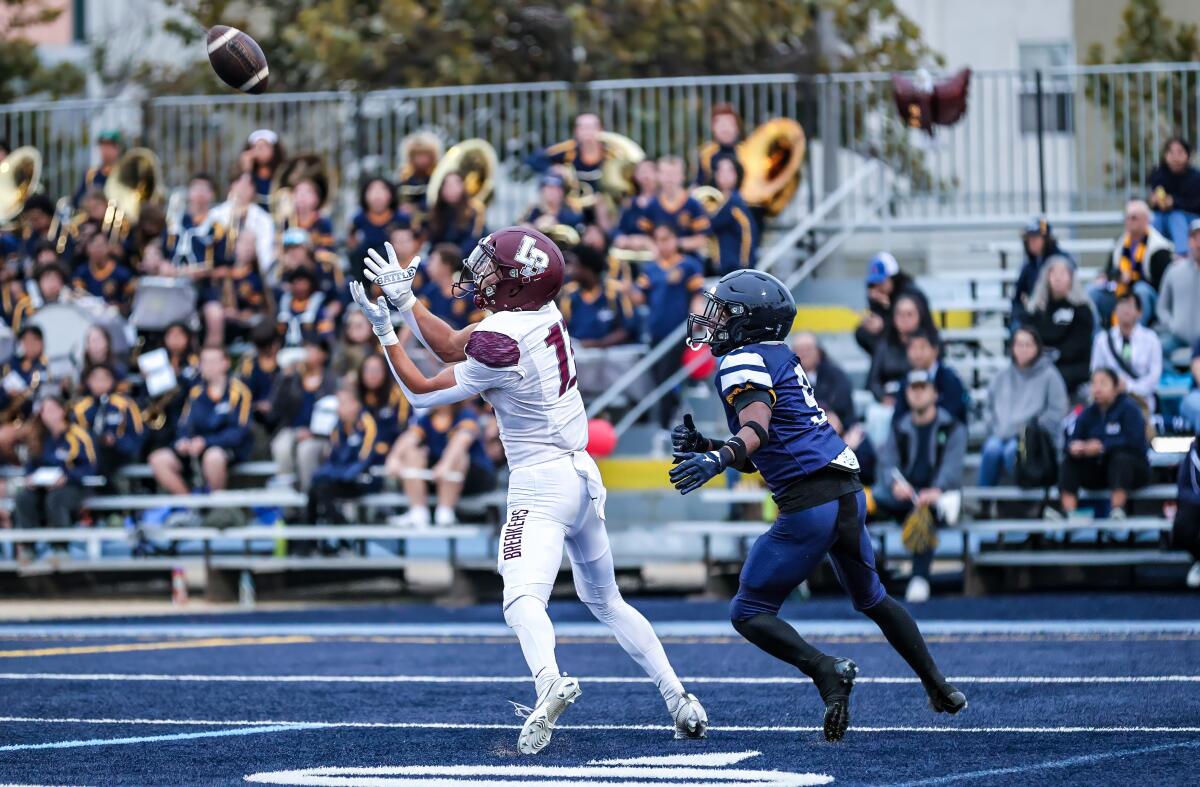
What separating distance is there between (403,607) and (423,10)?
11368 millimetres

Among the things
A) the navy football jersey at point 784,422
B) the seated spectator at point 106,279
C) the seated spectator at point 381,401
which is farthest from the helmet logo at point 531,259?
the seated spectator at point 106,279

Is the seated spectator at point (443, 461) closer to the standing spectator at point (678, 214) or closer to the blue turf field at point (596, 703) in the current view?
the blue turf field at point (596, 703)

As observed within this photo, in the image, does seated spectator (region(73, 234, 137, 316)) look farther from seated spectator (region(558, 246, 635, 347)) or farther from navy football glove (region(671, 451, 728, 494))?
navy football glove (region(671, 451, 728, 494))

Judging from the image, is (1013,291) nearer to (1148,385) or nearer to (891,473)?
(1148,385)

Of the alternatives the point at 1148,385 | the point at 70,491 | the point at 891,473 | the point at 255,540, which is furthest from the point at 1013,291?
the point at 70,491

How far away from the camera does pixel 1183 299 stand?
50.3 ft

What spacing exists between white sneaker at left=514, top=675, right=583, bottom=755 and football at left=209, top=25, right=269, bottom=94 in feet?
13.7

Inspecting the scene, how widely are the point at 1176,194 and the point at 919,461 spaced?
4104mm

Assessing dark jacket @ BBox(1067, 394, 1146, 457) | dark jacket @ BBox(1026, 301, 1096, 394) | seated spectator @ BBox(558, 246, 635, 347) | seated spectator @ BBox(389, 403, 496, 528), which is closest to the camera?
dark jacket @ BBox(1067, 394, 1146, 457)

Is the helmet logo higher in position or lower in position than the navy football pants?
higher

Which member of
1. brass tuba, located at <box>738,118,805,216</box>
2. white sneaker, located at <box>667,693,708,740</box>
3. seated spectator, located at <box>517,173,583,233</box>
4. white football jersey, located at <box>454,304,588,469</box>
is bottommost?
white sneaker, located at <box>667,693,708,740</box>

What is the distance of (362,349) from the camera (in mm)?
16750

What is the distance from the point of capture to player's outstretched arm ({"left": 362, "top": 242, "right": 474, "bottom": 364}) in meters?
7.82

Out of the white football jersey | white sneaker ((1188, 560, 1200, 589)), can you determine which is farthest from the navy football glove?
white sneaker ((1188, 560, 1200, 589))
